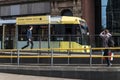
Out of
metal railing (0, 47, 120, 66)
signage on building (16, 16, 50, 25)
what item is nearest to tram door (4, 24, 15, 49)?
signage on building (16, 16, 50, 25)

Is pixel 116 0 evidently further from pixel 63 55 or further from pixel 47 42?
pixel 63 55

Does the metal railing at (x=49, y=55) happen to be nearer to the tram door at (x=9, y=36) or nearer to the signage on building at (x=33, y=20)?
the tram door at (x=9, y=36)

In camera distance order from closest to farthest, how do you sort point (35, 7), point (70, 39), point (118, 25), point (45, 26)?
point (70, 39)
point (45, 26)
point (118, 25)
point (35, 7)

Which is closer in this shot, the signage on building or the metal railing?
the metal railing

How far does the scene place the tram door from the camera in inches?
1341

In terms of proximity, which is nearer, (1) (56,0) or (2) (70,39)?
(2) (70,39)

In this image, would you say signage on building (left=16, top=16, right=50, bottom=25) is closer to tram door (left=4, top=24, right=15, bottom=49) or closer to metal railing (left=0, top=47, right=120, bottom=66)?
tram door (left=4, top=24, right=15, bottom=49)

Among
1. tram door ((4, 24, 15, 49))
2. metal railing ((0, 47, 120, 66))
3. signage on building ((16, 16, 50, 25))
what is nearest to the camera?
Answer: metal railing ((0, 47, 120, 66))

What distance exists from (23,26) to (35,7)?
15.4m

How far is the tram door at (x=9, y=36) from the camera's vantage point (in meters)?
34.1

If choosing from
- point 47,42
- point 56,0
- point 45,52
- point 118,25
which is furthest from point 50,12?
point 45,52

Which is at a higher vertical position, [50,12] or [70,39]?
[50,12]

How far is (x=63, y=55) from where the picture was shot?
2508cm

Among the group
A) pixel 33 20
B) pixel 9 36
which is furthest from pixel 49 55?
pixel 33 20
